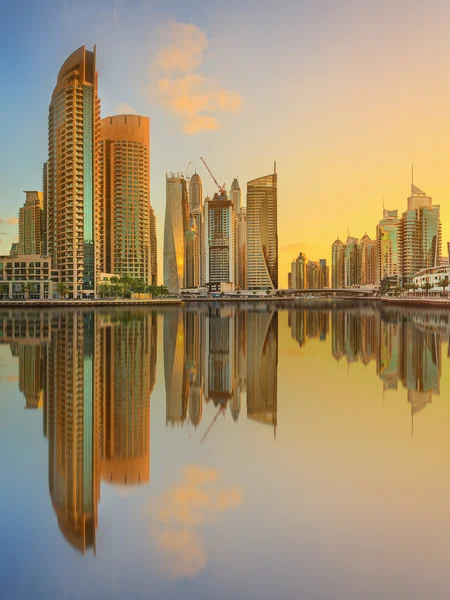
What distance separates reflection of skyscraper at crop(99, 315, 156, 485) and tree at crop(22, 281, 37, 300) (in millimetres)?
110719

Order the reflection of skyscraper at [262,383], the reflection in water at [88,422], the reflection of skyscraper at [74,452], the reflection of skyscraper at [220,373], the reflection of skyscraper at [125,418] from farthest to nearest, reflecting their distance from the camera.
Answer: the reflection of skyscraper at [220,373], the reflection of skyscraper at [262,383], the reflection of skyscraper at [125,418], the reflection in water at [88,422], the reflection of skyscraper at [74,452]

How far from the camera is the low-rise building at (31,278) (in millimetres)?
132500

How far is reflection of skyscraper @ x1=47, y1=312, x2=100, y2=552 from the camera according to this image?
7.30 meters

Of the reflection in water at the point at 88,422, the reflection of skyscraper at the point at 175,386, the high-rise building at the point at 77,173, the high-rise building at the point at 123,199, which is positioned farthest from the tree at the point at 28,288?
the reflection in water at the point at 88,422

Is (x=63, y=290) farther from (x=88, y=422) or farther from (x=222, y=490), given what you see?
(x=222, y=490)

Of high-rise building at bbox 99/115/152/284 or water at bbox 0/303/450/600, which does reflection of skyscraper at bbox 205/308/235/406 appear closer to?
water at bbox 0/303/450/600

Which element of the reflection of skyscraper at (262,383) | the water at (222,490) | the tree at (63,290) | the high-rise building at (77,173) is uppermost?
the high-rise building at (77,173)

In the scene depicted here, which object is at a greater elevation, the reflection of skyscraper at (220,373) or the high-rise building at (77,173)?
the high-rise building at (77,173)

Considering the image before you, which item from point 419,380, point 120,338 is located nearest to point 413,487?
point 419,380

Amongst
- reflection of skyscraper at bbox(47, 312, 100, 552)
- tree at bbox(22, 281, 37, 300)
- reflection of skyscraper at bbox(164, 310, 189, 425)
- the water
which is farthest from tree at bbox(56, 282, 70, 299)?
the water

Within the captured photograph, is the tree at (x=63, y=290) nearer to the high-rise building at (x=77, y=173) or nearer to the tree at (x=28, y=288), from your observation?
the high-rise building at (x=77, y=173)

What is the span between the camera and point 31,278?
133 m

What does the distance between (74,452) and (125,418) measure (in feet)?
8.85

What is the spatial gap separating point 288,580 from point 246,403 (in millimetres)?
8814
